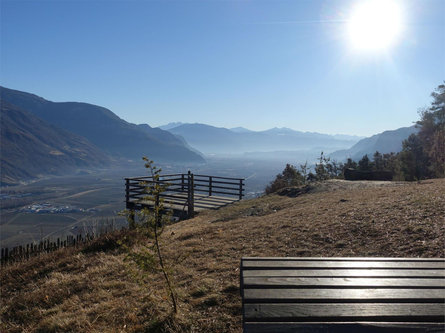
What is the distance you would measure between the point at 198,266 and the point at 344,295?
12.2 feet

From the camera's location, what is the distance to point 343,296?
222 cm

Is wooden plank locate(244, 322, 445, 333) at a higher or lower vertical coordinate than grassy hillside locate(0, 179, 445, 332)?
higher

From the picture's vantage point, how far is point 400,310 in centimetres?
205

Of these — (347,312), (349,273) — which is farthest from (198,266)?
(347,312)

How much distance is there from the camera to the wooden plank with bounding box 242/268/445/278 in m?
2.62

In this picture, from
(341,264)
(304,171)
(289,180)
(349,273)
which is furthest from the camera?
(304,171)

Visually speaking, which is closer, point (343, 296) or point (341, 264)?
point (343, 296)

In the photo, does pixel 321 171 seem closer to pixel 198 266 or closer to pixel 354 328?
pixel 198 266

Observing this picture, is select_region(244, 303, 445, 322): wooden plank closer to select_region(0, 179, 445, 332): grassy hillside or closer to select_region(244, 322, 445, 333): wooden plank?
select_region(244, 322, 445, 333): wooden plank

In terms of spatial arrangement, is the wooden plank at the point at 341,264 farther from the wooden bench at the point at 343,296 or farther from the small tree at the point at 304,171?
the small tree at the point at 304,171

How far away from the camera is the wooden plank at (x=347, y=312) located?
1979 mm

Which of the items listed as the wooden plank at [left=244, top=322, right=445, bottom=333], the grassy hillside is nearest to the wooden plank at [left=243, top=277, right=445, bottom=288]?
the wooden plank at [left=244, top=322, right=445, bottom=333]

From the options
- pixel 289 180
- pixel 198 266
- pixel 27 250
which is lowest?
pixel 27 250

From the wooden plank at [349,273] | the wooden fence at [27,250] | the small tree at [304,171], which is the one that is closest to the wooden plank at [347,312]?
the wooden plank at [349,273]
